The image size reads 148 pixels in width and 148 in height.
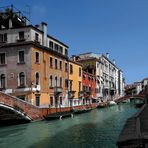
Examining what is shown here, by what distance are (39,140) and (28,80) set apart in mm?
13717

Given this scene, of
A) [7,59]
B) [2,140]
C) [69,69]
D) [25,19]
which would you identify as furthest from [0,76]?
[2,140]

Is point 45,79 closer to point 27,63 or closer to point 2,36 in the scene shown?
point 27,63

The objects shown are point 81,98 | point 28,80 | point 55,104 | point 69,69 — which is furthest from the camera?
point 81,98

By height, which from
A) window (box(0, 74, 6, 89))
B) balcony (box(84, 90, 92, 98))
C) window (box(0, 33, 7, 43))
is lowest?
balcony (box(84, 90, 92, 98))

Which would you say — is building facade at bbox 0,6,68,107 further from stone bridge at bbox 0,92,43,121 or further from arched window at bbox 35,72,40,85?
stone bridge at bbox 0,92,43,121

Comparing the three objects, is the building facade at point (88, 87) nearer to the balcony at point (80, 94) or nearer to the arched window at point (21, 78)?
the balcony at point (80, 94)

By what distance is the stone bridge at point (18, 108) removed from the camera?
22667mm

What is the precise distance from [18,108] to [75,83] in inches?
744

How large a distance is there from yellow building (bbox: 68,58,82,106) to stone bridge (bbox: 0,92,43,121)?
13052 mm

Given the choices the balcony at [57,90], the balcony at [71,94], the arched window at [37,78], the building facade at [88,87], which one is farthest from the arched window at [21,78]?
the building facade at [88,87]

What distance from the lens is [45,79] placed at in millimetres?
31953

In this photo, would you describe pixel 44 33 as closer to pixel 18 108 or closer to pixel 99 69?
pixel 18 108

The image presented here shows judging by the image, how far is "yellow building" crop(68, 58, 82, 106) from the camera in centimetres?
3997

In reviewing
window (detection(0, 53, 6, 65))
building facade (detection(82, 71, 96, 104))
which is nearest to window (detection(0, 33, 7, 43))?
→ window (detection(0, 53, 6, 65))
